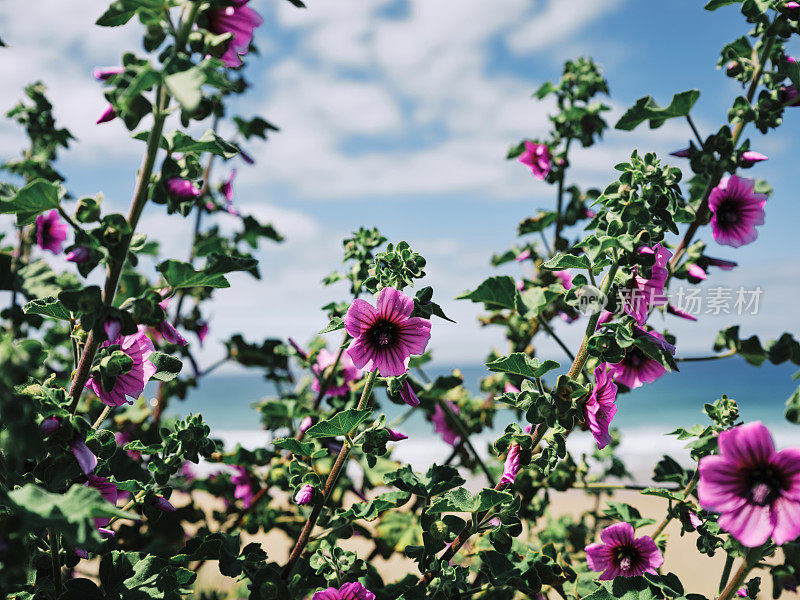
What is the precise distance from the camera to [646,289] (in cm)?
156

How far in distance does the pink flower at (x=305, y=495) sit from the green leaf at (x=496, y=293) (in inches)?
29.3

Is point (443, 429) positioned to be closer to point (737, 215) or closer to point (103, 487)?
point (737, 215)

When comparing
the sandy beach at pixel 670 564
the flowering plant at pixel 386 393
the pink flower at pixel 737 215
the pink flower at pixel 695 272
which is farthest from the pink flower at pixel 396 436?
the sandy beach at pixel 670 564

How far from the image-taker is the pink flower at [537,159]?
304 cm

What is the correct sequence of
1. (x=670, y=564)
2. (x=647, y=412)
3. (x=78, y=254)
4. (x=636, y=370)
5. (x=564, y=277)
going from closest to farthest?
1. (x=78, y=254)
2. (x=636, y=370)
3. (x=564, y=277)
4. (x=670, y=564)
5. (x=647, y=412)

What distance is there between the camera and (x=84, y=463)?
3.88 feet

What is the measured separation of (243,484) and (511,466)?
176 centimetres

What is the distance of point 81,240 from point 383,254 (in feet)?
2.29

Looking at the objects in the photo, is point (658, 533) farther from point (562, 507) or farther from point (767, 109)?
point (562, 507)

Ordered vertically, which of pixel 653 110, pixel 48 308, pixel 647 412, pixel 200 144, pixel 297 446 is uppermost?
pixel 647 412

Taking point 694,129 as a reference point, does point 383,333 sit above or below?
below

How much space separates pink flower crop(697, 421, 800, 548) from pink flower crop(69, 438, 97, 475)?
4.11 ft

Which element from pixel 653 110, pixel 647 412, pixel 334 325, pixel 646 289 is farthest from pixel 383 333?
pixel 647 412

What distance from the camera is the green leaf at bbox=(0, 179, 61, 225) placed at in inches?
44.1
